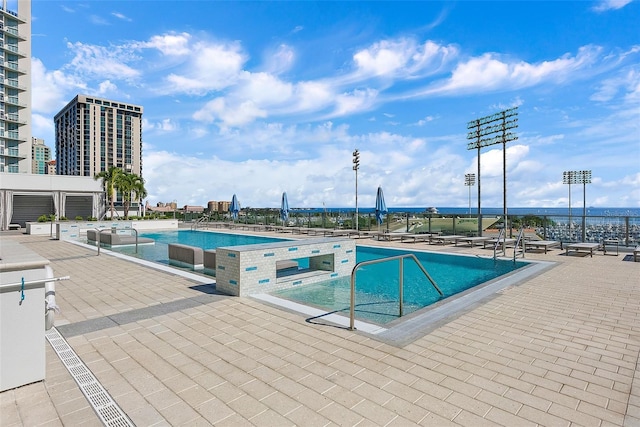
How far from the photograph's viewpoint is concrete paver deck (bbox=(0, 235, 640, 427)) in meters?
2.32

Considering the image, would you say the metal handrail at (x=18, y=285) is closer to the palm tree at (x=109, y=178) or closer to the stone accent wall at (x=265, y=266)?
the stone accent wall at (x=265, y=266)

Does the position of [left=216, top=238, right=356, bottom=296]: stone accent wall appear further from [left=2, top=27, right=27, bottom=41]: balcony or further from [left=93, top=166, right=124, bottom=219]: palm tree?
[left=2, top=27, right=27, bottom=41]: balcony

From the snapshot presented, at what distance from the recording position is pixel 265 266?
614 cm

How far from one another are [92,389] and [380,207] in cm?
1507

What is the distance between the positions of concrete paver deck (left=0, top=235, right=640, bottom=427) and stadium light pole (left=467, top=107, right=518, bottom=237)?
60.8 ft

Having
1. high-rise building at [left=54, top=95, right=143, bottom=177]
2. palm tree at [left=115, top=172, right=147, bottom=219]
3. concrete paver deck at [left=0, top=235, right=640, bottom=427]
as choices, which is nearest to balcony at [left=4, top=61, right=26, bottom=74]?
palm tree at [left=115, top=172, right=147, bottom=219]

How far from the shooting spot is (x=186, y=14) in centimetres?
1005

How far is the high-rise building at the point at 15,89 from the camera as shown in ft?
117

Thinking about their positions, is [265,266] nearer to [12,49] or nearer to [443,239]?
[443,239]

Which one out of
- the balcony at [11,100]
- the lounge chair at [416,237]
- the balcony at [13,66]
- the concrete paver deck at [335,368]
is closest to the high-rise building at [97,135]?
the balcony at [13,66]

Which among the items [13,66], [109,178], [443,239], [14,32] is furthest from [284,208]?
[14,32]

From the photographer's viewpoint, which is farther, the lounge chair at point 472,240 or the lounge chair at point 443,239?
the lounge chair at point 443,239

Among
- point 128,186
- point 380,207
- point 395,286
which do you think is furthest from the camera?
point 128,186

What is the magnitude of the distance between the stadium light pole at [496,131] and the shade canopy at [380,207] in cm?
924
